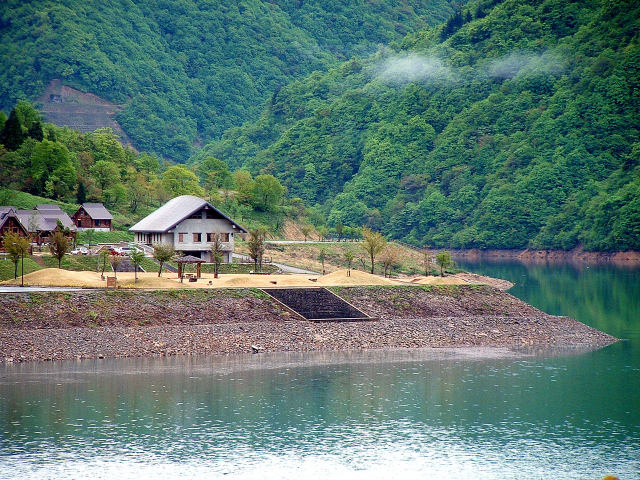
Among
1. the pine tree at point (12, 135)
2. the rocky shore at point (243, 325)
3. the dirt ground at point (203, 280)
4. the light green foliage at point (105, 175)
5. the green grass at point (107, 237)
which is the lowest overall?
the rocky shore at point (243, 325)

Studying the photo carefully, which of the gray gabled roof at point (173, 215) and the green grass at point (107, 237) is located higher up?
the gray gabled roof at point (173, 215)

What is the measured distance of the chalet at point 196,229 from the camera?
91.4m

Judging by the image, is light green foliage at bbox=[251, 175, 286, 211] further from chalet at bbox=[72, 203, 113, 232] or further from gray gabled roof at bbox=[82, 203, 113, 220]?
chalet at bbox=[72, 203, 113, 232]

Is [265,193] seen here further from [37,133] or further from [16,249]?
[16,249]

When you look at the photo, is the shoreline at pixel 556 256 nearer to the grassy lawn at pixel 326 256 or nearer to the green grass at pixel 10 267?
the grassy lawn at pixel 326 256

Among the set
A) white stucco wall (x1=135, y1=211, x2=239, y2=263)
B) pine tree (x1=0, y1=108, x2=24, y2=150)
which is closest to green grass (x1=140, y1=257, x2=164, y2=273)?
white stucco wall (x1=135, y1=211, x2=239, y2=263)

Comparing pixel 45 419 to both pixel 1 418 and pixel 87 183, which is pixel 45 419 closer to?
pixel 1 418

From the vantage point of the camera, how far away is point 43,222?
9694cm

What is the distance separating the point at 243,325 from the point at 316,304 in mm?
7156

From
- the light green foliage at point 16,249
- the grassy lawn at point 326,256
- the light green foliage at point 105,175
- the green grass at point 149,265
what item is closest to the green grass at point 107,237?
the grassy lawn at point 326,256

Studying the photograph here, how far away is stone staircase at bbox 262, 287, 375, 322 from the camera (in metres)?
69.3

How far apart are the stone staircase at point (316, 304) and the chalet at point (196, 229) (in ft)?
68.1

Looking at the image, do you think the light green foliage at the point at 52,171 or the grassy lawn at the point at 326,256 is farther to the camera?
the light green foliage at the point at 52,171

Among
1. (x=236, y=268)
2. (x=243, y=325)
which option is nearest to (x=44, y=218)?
(x=236, y=268)
